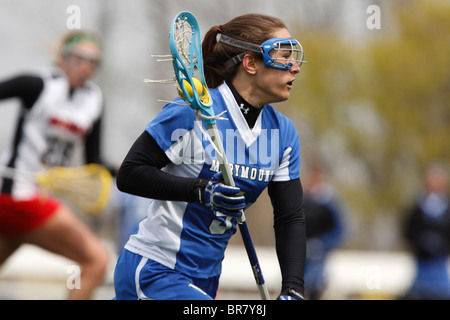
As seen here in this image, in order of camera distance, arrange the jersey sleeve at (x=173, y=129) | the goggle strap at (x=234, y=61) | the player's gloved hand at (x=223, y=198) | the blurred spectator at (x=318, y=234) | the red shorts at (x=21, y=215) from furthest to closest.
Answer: the blurred spectator at (x=318, y=234), the red shorts at (x=21, y=215), the goggle strap at (x=234, y=61), the jersey sleeve at (x=173, y=129), the player's gloved hand at (x=223, y=198)

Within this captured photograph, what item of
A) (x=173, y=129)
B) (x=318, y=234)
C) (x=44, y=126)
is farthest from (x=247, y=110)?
(x=318, y=234)

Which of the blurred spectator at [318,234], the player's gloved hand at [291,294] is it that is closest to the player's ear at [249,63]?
the player's gloved hand at [291,294]

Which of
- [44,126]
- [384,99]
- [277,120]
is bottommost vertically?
[277,120]

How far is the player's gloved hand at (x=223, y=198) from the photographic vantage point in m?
3.17

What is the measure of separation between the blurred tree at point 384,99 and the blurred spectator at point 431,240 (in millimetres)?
13182

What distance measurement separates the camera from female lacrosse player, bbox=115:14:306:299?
3.31 m

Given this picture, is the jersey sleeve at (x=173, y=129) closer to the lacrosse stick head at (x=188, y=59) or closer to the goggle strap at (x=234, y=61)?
the lacrosse stick head at (x=188, y=59)

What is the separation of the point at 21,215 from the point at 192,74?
95.4 inches

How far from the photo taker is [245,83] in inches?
144

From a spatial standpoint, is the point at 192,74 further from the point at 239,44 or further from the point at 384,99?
the point at 384,99

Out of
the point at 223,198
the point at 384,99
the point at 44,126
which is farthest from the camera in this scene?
the point at 384,99

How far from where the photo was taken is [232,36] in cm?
365
